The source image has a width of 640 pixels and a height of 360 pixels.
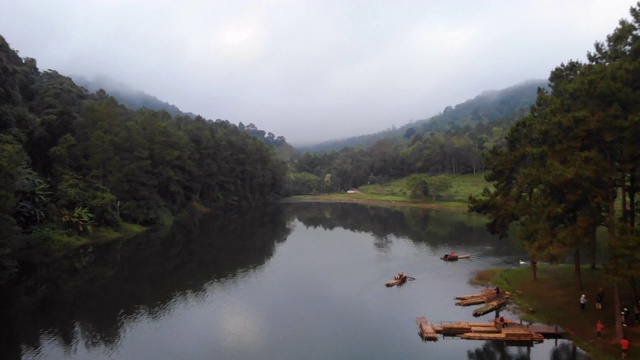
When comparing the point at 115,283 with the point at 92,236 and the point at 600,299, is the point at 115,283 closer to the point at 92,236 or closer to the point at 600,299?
the point at 92,236

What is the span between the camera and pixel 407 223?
309ft

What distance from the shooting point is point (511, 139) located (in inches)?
1623

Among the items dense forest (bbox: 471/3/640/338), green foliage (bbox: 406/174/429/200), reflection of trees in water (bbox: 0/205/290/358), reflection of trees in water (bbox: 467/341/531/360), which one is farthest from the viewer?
green foliage (bbox: 406/174/429/200)

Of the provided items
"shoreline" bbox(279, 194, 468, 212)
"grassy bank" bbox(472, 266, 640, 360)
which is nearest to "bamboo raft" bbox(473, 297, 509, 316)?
"grassy bank" bbox(472, 266, 640, 360)

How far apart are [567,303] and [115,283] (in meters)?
40.4

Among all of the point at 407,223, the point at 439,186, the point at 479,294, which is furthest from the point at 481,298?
the point at 439,186

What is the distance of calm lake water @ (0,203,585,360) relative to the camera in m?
30.1

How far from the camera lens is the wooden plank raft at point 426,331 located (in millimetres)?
31391

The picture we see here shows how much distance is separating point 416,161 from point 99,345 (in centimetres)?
16708

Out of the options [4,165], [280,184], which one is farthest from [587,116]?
[280,184]

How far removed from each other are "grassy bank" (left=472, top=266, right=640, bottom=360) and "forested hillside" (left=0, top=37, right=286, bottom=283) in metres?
45.1

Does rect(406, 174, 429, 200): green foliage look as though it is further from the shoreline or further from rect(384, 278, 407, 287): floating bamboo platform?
rect(384, 278, 407, 287): floating bamboo platform

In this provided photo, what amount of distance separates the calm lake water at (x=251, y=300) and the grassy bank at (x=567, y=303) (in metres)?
1.55

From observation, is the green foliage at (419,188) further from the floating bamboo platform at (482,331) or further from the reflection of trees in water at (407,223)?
the floating bamboo platform at (482,331)
